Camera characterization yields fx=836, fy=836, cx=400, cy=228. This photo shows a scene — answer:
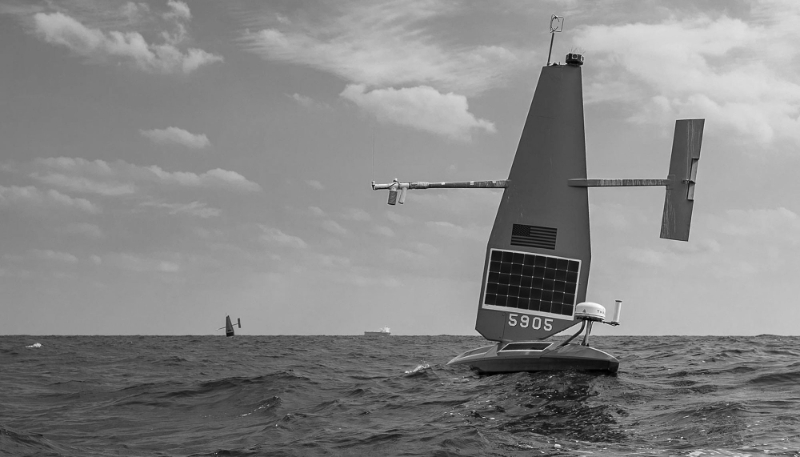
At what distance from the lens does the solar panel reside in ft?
84.1

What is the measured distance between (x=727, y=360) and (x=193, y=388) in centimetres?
1800

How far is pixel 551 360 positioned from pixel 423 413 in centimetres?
498

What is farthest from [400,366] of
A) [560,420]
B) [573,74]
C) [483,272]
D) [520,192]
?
[560,420]

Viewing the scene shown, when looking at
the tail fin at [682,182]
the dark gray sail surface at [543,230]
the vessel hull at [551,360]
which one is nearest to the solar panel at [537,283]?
the dark gray sail surface at [543,230]

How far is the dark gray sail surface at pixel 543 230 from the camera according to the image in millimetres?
25672

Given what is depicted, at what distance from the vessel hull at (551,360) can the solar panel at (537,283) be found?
74.8 inches

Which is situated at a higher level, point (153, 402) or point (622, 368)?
point (622, 368)

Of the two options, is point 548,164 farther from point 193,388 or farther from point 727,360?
point 193,388

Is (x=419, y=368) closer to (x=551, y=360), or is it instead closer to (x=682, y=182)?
(x=551, y=360)

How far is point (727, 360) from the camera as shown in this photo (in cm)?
2898

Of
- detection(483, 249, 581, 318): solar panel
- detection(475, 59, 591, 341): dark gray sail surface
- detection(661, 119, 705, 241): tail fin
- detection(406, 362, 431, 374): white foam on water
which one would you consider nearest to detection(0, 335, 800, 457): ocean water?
detection(406, 362, 431, 374): white foam on water

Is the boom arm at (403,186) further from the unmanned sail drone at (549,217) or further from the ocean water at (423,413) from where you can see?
the ocean water at (423,413)

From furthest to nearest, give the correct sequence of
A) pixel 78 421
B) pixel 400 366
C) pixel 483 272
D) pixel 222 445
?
pixel 400 366
pixel 483 272
pixel 78 421
pixel 222 445

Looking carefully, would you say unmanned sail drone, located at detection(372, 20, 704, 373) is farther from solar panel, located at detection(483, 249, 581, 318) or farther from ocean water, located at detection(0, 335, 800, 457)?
ocean water, located at detection(0, 335, 800, 457)
